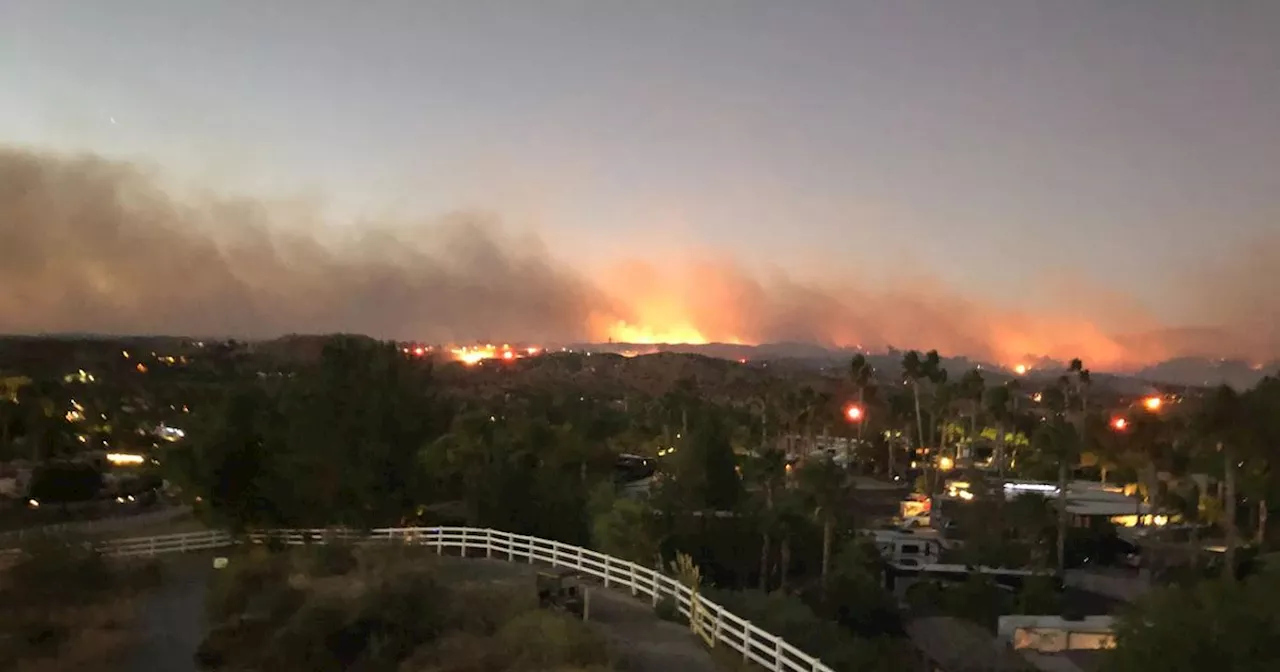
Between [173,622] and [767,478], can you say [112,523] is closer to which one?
[173,622]

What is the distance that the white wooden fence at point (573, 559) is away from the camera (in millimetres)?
14125

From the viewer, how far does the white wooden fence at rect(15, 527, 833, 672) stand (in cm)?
1412

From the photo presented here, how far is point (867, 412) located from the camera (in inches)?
4459

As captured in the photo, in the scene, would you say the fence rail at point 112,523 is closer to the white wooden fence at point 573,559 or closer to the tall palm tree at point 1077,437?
the white wooden fence at point 573,559

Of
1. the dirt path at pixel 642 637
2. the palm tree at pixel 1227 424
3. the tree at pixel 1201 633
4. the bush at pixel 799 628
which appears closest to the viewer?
the dirt path at pixel 642 637

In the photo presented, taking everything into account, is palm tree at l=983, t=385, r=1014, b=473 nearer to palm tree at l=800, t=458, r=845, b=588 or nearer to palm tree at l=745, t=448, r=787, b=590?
palm tree at l=745, t=448, r=787, b=590

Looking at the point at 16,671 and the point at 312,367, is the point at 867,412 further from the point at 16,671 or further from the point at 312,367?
the point at 16,671

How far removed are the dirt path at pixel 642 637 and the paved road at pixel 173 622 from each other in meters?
7.25

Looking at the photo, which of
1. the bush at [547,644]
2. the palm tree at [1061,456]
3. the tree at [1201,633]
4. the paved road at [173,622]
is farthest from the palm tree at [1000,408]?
the bush at [547,644]

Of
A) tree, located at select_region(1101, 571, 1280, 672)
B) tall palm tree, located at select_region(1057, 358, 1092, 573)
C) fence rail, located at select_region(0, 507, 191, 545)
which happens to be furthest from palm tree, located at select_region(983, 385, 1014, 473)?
tree, located at select_region(1101, 571, 1280, 672)

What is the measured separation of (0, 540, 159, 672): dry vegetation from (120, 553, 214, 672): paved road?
1.05 feet

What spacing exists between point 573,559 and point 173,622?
888 cm

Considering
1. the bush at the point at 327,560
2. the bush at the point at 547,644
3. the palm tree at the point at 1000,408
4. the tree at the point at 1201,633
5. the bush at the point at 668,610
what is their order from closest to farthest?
the bush at the point at 547,644, the tree at the point at 1201,633, the bush at the point at 668,610, the bush at the point at 327,560, the palm tree at the point at 1000,408

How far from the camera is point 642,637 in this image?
16031 millimetres
